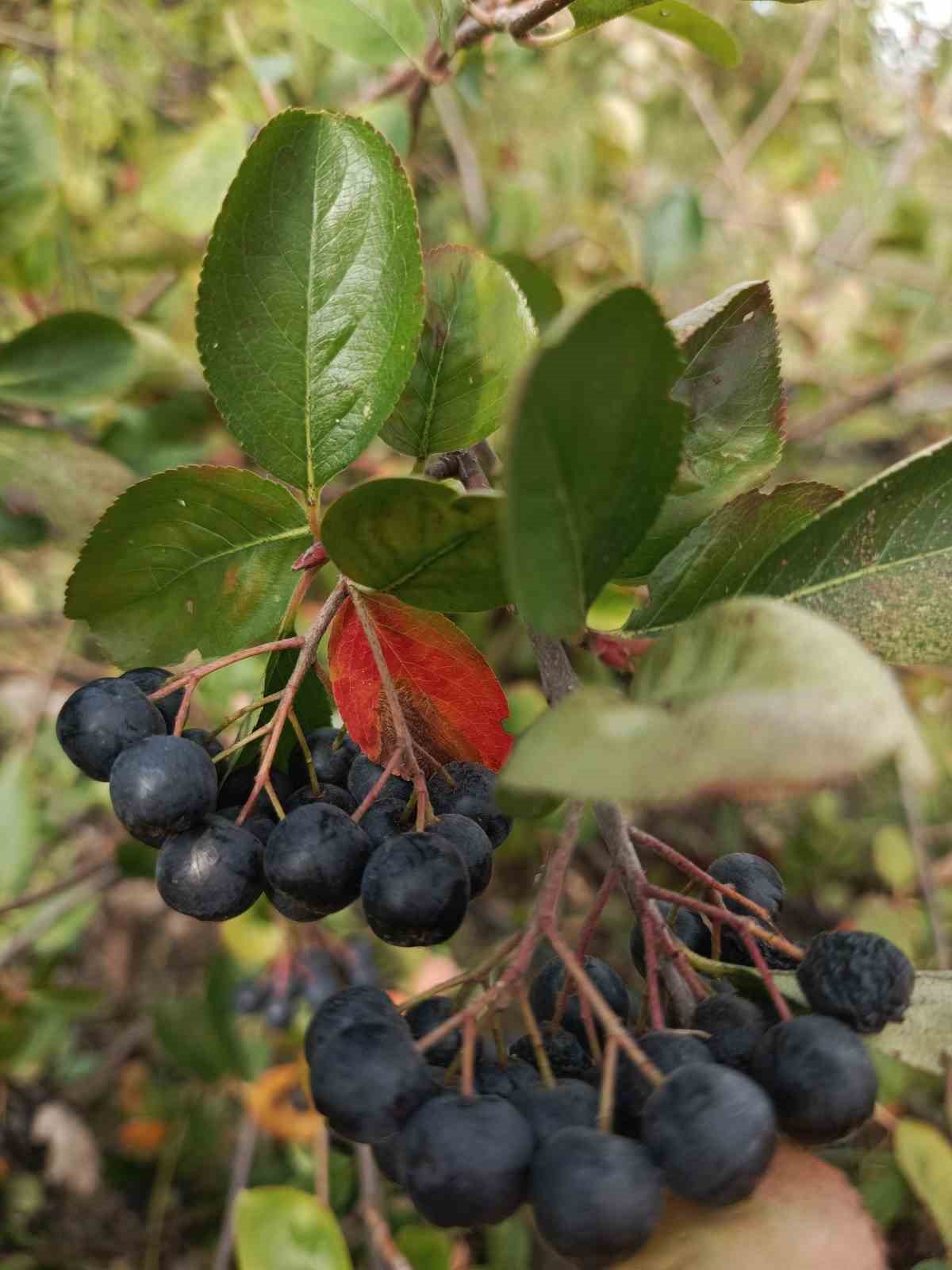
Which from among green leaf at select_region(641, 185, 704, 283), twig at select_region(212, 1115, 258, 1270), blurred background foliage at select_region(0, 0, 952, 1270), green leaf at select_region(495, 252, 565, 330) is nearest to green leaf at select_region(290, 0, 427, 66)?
blurred background foliage at select_region(0, 0, 952, 1270)

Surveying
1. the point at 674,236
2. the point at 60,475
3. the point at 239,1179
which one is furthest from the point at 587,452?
the point at 239,1179

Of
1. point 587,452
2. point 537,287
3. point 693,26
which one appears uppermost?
point 693,26

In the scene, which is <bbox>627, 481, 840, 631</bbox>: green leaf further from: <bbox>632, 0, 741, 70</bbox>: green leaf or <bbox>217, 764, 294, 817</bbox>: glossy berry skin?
<bbox>632, 0, 741, 70</bbox>: green leaf

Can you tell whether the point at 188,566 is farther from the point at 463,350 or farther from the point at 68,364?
the point at 68,364

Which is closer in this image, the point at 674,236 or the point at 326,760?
the point at 326,760

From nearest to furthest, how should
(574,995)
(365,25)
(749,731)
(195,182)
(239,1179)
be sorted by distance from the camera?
(749,731), (574,995), (365,25), (195,182), (239,1179)

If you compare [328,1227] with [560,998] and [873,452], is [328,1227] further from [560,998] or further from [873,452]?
[873,452]
